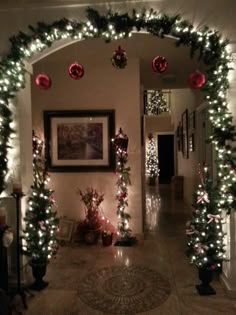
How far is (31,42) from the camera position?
3086 millimetres

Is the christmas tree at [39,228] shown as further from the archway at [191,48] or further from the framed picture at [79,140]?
the framed picture at [79,140]

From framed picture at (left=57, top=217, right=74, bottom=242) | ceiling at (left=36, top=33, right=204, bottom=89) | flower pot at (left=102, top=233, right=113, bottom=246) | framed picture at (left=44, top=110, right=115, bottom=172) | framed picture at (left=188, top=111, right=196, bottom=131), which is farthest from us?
framed picture at (left=188, top=111, right=196, bottom=131)

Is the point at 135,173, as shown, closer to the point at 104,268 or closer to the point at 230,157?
the point at 104,268

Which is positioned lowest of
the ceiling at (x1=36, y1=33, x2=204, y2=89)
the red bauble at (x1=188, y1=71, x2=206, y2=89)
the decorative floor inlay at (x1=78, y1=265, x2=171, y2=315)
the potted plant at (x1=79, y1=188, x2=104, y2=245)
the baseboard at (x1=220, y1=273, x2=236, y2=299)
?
the decorative floor inlay at (x1=78, y1=265, x2=171, y2=315)

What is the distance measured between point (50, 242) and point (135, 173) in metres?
2.03

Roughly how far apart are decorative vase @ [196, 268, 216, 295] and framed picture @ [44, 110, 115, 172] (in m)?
2.38

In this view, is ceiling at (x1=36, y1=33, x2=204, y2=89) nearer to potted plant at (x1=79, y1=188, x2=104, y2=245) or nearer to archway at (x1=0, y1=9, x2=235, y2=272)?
archway at (x1=0, y1=9, x2=235, y2=272)

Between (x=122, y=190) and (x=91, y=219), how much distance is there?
0.71m

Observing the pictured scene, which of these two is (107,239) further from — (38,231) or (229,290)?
(229,290)

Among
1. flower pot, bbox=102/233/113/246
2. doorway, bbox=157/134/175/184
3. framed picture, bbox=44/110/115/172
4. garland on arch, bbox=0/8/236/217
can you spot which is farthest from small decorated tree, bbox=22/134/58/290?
doorway, bbox=157/134/175/184

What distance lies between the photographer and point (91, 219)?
15.8 feet

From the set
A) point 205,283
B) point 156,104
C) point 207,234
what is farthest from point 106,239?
point 156,104

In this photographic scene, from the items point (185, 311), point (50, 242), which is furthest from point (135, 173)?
point (185, 311)

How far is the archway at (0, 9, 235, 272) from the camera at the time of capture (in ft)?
9.41
